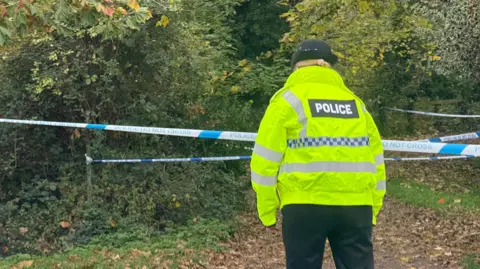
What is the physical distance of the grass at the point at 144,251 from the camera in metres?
6.81

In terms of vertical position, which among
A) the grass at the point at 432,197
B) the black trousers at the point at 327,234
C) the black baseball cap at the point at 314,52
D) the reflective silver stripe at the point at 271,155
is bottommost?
the grass at the point at 432,197

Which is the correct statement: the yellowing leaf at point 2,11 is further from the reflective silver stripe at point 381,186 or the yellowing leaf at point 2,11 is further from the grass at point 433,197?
the grass at point 433,197

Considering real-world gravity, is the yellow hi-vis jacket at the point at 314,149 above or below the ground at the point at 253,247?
above

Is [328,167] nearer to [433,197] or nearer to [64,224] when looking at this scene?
Result: [64,224]

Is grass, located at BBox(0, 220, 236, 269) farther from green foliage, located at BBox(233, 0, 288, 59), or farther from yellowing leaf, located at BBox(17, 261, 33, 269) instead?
green foliage, located at BBox(233, 0, 288, 59)

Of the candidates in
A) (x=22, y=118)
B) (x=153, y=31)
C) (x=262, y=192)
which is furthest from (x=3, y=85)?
(x=262, y=192)

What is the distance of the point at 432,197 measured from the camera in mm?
12875

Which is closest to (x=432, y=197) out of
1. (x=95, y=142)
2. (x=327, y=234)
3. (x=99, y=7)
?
(x=95, y=142)

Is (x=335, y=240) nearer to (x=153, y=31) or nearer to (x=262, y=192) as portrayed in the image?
(x=262, y=192)

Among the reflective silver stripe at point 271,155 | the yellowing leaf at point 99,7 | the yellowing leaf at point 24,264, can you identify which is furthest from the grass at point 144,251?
the reflective silver stripe at point 271,155

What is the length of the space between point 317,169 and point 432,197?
10206 millimetres

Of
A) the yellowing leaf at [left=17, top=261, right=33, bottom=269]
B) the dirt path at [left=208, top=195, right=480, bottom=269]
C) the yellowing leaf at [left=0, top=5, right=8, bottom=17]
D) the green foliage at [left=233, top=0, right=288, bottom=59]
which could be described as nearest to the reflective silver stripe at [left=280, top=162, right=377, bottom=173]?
the yellowing leaf at [left=0, top=5, right=8, bottom=17]

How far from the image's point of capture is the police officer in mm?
3453

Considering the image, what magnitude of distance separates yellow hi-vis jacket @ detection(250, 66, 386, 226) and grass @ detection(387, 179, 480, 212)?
850cm
